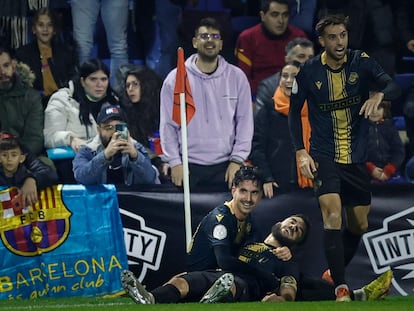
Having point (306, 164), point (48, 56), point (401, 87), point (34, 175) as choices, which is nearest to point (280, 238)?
point (306, 164)

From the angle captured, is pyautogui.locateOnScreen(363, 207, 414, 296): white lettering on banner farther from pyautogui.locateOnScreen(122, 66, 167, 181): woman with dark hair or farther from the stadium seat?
the stadium seat

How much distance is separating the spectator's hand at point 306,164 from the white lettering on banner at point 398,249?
123 centimetres

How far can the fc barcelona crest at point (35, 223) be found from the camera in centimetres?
1114

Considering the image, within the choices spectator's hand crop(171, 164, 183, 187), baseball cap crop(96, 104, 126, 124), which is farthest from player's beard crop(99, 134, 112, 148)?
spectator's hand crop(171, 164, 183, 187)

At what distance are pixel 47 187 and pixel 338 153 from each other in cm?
250

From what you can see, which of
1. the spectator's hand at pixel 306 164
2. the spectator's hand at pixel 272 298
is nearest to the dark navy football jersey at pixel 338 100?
the spectator's hand at pixel 306 164

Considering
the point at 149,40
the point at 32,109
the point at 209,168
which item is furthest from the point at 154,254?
the point at 149,40

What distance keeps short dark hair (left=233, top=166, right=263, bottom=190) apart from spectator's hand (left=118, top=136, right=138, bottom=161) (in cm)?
103

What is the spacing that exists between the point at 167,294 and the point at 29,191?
1.89 meters

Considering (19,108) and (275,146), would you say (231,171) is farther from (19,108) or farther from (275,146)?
(19,108)

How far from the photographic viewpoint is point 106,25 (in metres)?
12.8

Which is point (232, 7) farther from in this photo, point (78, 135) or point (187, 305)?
point (187, 305)

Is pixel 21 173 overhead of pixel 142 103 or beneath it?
beneath

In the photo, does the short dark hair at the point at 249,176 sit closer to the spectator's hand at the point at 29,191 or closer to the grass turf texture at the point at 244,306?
the grass turf texture at the point at 244,306
